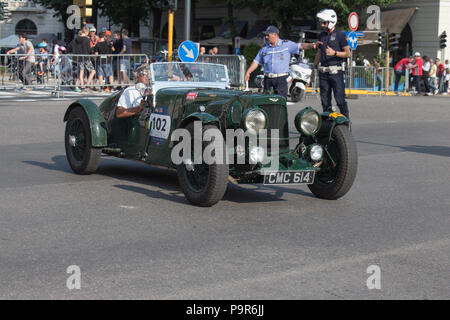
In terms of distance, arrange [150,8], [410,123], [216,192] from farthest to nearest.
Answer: [150,8], [410,123], [216,192]

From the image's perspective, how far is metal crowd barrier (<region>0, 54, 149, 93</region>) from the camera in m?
22.9

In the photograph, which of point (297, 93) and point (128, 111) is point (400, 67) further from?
point (128, 111)

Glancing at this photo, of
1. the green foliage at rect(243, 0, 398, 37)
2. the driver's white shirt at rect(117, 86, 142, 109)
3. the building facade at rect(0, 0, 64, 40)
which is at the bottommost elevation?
the driver's white shirt at rect(117, 86, 142, 109)

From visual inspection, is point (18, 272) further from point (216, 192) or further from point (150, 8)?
point (150, 8)

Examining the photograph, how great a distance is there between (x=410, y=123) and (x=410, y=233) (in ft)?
40.4

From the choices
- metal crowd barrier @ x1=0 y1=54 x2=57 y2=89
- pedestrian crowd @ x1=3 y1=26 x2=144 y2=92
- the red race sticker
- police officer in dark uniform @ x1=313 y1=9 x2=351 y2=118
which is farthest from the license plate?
metal crowd barrier @ x1=0 y1=54 x2=57 y2=89

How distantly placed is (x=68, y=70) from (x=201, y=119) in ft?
53.1

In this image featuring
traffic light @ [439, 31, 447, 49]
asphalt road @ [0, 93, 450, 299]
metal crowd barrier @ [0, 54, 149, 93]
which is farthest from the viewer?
traffic light @ [439, 31, 447, 49]

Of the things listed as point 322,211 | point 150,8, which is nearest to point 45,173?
point 322,211

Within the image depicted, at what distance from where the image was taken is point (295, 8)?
1635 inches

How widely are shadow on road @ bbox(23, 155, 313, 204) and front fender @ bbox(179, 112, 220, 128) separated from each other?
0.78m

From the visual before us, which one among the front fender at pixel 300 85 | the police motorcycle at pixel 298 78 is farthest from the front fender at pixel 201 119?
the front fender at pixel 300 85

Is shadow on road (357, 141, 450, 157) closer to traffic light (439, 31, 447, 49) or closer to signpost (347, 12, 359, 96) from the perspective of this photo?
signpost (347, 12, 359, 96)

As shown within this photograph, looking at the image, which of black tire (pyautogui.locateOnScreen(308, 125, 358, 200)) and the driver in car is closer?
black tire (pyautogui.locateOnScreen(308, 125, 358, 200))
